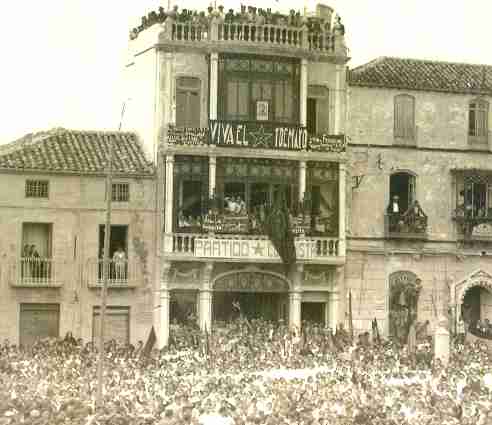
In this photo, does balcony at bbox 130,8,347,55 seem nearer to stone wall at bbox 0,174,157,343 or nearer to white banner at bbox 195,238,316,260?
stone wall at bbox 0,174,157,343

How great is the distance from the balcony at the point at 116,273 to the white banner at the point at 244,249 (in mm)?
2231

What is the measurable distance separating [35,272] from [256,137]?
8.77 metres

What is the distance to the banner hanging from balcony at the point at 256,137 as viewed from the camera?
4372 cm

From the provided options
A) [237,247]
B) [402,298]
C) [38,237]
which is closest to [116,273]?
[38,237]

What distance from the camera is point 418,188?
47188 mm

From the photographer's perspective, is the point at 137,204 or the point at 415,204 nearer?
the point at 137,204

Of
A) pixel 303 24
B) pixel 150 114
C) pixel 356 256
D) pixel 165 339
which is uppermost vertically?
pixel 303 24

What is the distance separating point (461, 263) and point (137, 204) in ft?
40.7

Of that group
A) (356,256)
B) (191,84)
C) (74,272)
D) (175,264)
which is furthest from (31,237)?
(356,256)

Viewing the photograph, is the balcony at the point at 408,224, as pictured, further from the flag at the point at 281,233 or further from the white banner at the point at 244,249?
the flag at the point at 281,233

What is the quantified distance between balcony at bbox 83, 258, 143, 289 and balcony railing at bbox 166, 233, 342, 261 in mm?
1532

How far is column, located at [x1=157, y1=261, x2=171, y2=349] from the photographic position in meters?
43.6

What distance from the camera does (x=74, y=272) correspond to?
4306 centimetres

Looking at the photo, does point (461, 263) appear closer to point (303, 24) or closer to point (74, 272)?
point (303, 24)
